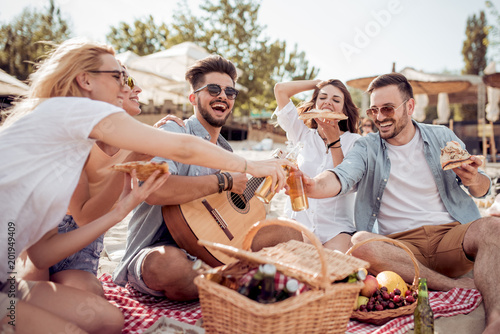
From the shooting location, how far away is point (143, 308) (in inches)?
104

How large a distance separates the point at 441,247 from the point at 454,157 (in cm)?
81

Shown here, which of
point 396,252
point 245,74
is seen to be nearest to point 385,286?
point 396,252

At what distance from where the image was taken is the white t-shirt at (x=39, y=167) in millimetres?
1688

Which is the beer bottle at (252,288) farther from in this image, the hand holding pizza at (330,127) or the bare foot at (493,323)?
the hand holding pizza at (330,127)

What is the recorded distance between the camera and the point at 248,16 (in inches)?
1019

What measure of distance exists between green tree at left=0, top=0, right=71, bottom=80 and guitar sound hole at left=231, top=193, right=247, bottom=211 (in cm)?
2449

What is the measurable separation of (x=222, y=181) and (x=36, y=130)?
1468mm

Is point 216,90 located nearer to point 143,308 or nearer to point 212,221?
point 212,221

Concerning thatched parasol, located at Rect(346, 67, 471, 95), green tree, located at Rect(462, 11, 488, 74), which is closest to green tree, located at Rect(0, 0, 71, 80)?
thatched parasol, located at Rect(346, 67, 471, 95)

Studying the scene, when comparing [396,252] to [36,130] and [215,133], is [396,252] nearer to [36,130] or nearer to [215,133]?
[215,133]

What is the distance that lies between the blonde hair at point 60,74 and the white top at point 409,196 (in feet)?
9.36

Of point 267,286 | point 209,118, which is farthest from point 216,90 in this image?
point 267,286

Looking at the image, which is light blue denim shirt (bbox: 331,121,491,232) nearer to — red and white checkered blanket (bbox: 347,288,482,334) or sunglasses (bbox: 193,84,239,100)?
red and white checkered blanket (bbox: 347,288,482,334)

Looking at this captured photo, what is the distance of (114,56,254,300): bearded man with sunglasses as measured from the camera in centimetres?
251
